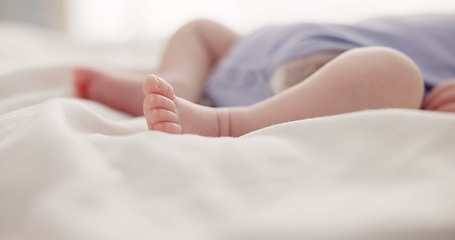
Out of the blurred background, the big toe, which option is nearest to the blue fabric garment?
the big toe

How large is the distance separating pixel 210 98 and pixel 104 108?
0.20 m

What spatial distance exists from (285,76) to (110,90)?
0.92 ft

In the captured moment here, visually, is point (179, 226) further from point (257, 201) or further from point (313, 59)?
point (313, 59)

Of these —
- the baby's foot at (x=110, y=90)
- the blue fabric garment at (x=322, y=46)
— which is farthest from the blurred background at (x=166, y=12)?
the baby's foot at (x=110, y=90)

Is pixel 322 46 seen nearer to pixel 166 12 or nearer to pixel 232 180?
pixel 232 180

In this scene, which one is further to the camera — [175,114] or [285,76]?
→ [285,76]

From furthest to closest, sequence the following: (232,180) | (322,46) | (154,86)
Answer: (322,46)
(154,86)
(232,180)

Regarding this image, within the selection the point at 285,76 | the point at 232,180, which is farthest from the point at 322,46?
the point at 232,180

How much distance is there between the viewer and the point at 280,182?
1.40 ft

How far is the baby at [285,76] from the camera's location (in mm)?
621

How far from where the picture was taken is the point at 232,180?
43cm

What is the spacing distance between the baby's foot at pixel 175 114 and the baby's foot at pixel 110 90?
236mm

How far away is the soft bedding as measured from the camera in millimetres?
361

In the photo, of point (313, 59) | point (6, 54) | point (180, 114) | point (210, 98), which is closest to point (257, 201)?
point (180, 114)
